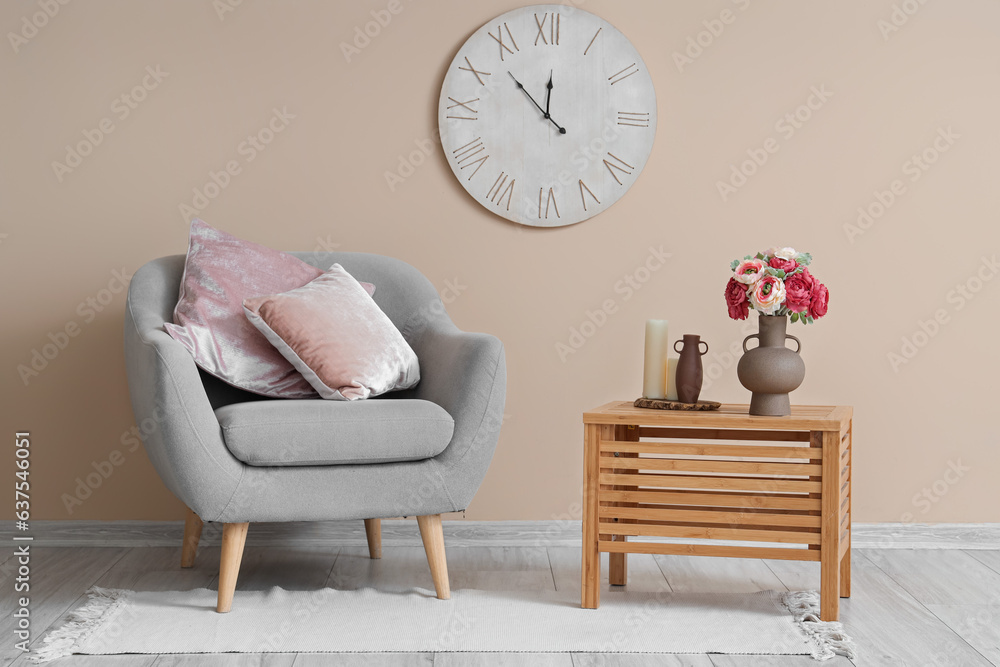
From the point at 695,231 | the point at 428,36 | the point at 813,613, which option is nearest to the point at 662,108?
the point at 695,231

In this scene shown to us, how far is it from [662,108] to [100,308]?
5.98ft

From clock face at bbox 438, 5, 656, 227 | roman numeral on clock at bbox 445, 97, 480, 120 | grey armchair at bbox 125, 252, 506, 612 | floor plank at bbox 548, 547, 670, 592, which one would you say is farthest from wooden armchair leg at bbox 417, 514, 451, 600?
roman numeral on clock at bbox 445, 97, 480, 120

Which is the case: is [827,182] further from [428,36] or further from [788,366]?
[428,36]

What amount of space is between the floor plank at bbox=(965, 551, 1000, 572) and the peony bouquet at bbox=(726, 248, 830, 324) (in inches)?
41.1

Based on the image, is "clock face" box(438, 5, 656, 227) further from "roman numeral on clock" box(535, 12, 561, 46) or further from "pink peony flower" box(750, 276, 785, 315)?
"pink peony flower" box(750, 276, 785, 315)

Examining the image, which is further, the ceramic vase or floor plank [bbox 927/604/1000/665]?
the ceramic vase

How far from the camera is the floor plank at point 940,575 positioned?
2.13 metres

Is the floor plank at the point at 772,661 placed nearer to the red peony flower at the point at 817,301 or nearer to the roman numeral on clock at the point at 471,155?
the red peony flower at the point at 817,301

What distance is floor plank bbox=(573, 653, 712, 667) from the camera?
166 centimetres

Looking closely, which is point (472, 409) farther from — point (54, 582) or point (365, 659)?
point (54, 582)

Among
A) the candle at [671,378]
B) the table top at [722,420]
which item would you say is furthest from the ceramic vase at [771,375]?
the candle at [671,378]

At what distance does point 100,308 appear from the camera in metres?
2.64

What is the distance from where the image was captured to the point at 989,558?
2512mm

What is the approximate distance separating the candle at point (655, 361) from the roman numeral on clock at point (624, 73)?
890 millimetres
